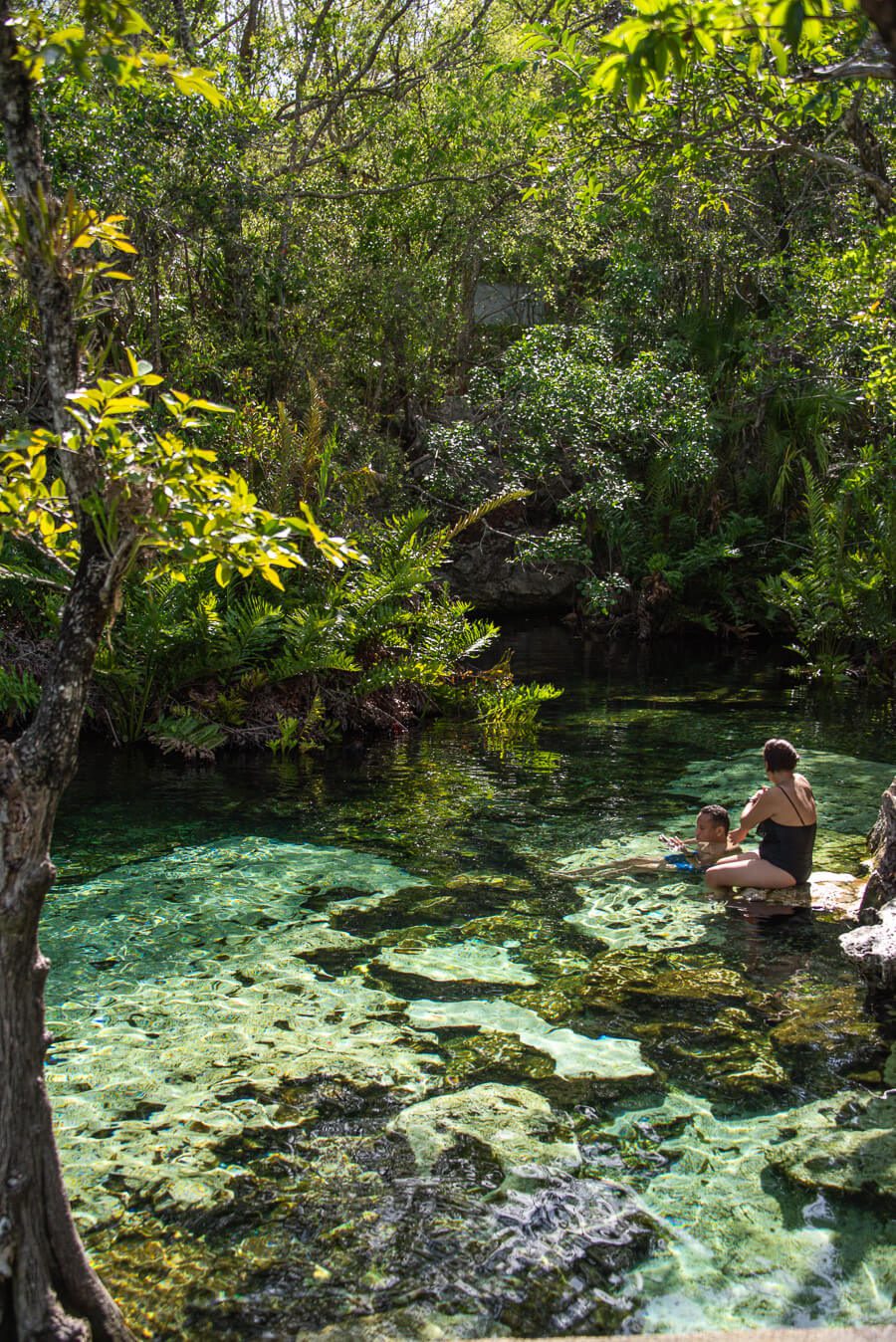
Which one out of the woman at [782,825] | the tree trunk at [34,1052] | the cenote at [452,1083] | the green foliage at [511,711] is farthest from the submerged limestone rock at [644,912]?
the green foliage at [511,711]

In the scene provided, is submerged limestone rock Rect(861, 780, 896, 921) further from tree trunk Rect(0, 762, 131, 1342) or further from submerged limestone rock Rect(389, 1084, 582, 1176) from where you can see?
tree trunk Rect(0, 762, 131, 1342)

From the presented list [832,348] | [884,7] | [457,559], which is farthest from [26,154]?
[457,559]

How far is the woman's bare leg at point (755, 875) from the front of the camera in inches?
289

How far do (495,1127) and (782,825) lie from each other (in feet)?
11.2

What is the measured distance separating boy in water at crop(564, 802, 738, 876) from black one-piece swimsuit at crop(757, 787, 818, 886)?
1.51 ft

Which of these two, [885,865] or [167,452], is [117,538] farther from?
[885,865]

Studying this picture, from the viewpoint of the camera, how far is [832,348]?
51.2 ft

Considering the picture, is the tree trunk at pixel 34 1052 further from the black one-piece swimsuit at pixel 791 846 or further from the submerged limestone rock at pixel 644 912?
the black one-piece swimsuit at pixel 791 846

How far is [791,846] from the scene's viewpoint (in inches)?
289

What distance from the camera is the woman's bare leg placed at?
7.35 metres

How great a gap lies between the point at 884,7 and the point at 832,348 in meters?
14.6

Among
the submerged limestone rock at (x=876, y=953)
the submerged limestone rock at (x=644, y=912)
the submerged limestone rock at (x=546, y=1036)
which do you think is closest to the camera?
the submerged limestone rock at (x=546, y=1036)

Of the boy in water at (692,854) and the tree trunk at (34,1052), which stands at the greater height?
the tree trunk at (34,1052)

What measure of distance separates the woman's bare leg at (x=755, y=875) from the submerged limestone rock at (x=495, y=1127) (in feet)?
9.65
